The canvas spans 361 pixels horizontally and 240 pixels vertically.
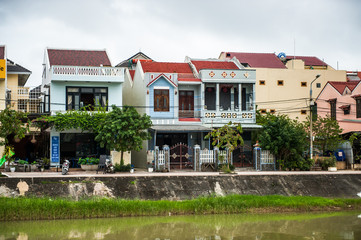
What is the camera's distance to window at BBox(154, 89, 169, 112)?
29.5 meters

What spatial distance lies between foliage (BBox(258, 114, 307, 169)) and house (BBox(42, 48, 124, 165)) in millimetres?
8333

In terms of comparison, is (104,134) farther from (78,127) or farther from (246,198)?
(246,198)

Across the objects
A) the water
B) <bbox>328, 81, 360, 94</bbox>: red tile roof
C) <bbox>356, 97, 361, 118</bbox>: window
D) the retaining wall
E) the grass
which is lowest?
the water

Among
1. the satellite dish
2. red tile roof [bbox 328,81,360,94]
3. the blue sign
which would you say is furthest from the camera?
the satellite dish

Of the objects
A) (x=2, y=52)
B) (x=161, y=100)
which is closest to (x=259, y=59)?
(x=161, y=100)

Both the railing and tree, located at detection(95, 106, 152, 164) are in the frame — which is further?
the railing

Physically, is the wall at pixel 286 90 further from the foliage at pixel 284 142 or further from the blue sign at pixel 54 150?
the blue sign at pixel 54 150

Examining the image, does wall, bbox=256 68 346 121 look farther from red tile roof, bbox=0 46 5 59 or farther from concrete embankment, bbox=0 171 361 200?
red tile roof, bbox=0 46 5 59

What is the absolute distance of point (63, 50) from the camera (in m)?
32.2

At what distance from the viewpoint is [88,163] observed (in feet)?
88.4

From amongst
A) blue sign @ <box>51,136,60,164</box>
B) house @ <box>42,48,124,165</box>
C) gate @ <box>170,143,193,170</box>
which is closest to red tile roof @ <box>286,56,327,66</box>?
gate @ <box>170,143,193,170</box>

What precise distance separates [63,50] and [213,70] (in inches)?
388

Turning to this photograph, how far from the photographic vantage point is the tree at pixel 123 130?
25.3m

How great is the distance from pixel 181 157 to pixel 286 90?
1588 cm
